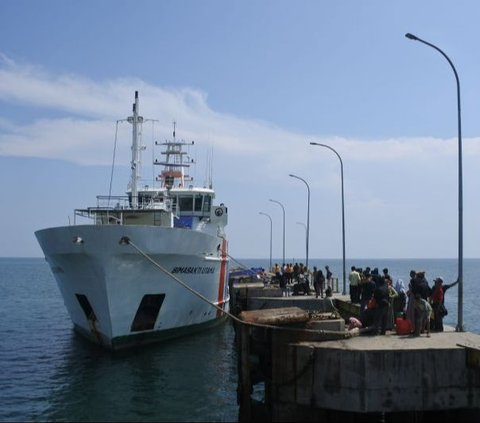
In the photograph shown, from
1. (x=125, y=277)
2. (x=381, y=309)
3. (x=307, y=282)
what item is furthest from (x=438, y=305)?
(x=307, y=282)

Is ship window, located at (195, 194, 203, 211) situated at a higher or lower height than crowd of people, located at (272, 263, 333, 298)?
higher

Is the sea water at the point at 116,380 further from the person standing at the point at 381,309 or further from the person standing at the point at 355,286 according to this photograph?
the person standing at the point at 355,286

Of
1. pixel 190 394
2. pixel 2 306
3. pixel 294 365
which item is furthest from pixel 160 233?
pixel 2 306

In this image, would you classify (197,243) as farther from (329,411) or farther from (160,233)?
(329,411)

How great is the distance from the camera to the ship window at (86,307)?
1861cm

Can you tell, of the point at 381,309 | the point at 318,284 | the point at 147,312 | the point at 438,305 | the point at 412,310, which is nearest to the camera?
the point at 381,309

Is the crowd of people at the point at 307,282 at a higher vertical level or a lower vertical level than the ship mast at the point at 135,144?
lower

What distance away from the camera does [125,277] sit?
17.5 m

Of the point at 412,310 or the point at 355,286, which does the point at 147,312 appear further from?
the point at 412,310

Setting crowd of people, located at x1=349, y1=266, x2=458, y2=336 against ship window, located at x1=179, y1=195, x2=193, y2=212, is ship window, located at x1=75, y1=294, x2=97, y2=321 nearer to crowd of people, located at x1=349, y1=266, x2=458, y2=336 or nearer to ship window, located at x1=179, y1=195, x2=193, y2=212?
ship window, located at x1=179, y1=195, x2=193, y2=212

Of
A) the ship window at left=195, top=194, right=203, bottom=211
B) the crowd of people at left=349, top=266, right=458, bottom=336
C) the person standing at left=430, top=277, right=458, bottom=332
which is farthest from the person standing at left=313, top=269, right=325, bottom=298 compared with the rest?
the person standing at left=430, top=277, right=458, bottom=332

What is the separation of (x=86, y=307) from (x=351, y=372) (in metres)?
11.6

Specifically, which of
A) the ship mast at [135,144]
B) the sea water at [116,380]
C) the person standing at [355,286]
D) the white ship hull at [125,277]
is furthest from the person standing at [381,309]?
the ship mast at [135,144]

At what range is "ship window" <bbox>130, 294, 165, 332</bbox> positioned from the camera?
1832cm
